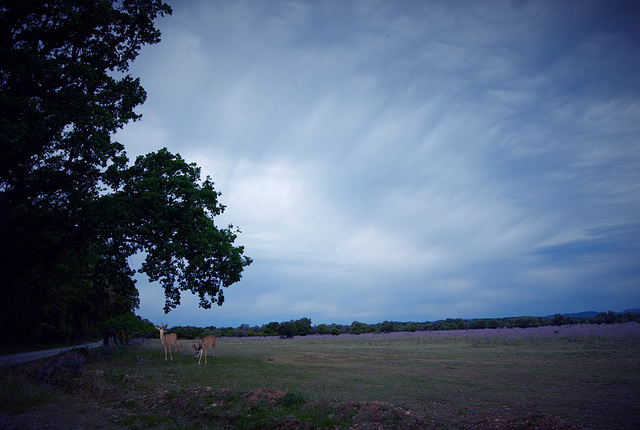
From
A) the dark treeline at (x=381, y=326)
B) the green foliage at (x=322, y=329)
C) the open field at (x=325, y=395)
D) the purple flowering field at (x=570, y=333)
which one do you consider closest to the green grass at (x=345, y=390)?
the open field at (x=325, y=395)

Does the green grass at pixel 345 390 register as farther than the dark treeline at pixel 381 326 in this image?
No

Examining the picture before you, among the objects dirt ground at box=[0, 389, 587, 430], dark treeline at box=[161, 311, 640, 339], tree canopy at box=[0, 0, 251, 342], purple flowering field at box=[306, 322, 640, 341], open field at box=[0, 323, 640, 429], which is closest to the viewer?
dirt ground at box=[0, 389, 587, 430]

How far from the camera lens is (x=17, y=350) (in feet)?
113

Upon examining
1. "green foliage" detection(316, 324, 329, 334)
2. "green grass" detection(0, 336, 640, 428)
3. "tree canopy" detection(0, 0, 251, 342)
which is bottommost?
"green foliage" detection(316, 324, 329, 334)

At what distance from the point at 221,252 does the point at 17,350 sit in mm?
28534

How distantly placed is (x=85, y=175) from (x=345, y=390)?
696 inches

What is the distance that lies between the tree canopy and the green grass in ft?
19.5

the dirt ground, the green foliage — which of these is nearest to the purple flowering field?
the dirt ground

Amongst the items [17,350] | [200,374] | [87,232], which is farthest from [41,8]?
[17,350]

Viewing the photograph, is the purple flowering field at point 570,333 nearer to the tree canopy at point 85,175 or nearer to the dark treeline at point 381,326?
the dark treeline at point 381,326

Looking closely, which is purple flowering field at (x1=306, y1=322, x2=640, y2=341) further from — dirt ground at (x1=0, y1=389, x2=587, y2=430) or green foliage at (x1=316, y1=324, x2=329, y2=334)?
green foliage at (x1=316, y1=324, x2=329, y2=334)

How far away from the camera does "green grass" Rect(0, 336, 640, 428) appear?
1018cm

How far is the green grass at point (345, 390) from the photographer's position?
10180 mm

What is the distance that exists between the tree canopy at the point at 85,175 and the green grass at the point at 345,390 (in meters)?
5.94
